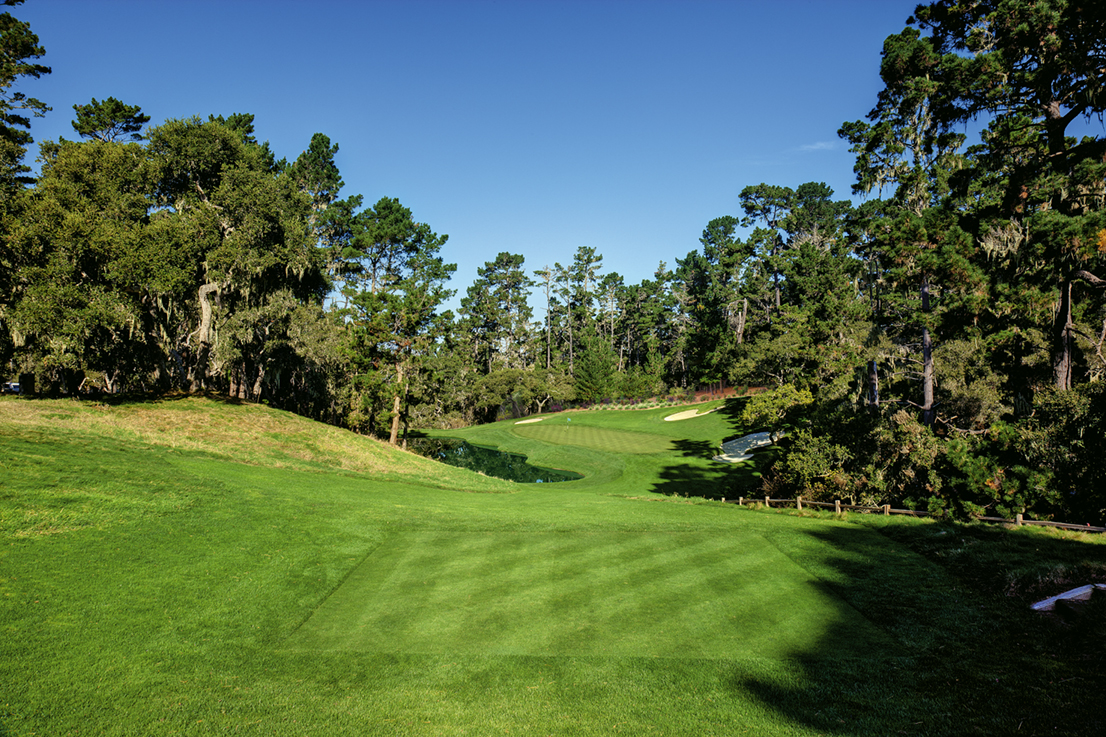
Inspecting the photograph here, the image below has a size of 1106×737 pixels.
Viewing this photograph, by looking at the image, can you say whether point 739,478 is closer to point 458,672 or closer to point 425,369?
point 425,369

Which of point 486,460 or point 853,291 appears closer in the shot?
point 853,291

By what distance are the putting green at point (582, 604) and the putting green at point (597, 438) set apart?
95.2ft

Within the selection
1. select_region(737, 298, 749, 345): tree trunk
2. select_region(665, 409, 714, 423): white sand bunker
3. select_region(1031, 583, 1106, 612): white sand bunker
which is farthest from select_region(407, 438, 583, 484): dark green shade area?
select_region(737, 298, 749, 345): tree trunk

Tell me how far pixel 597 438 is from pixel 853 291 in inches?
909

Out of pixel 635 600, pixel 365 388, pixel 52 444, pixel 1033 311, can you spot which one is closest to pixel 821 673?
pixel 635 600

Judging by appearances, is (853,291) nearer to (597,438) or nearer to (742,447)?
(742,447)

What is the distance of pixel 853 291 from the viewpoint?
39.7 metres

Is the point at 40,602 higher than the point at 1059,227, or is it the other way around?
the point at 1059,227

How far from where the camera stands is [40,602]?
24.5 ft

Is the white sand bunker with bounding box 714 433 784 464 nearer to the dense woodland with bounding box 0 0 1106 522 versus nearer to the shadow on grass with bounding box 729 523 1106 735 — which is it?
the dense woodland with bounding box 0 0 1106 522

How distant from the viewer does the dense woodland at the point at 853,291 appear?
46.6ft

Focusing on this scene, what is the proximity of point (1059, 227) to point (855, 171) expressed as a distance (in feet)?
32.3

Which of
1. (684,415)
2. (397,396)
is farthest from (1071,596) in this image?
(684,415)

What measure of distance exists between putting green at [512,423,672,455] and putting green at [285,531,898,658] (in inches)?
1143
